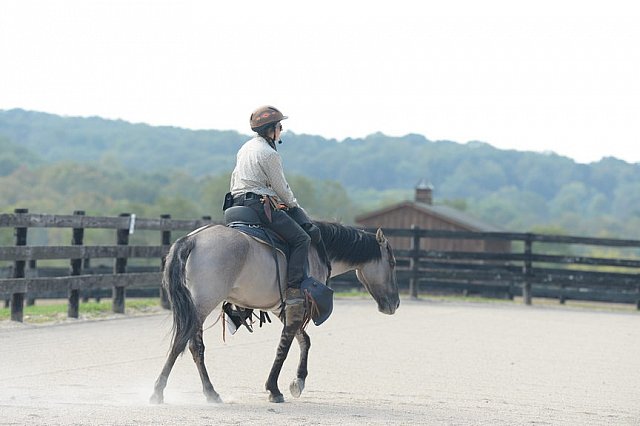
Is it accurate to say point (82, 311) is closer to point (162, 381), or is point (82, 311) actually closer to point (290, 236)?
point (290, 236)

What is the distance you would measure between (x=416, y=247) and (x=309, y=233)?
12314mm

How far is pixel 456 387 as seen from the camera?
369 inches

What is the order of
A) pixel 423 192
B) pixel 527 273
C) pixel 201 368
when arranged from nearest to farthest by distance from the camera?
1. pixel 201 368
2. pixel 527 273
3. pixel 423 192

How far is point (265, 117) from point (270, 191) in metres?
0.61

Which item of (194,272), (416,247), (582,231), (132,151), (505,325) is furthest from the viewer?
(132,151)

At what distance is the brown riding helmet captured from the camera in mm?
8469

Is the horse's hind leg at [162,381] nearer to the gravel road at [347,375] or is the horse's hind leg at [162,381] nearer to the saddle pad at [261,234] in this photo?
the gravel road at [347,375]

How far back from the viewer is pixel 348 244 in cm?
929

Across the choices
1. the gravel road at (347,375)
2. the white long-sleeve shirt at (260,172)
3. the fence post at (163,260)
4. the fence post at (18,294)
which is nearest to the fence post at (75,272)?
the gravel road at (347,375)

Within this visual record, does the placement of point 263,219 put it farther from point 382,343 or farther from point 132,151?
point 132,151

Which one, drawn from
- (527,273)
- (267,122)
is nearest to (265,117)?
(267,122)

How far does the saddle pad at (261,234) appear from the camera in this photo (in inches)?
324

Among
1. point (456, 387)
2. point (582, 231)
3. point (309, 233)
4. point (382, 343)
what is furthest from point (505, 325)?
point (582, 231)

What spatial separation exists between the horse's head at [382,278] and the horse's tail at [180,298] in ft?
7.77
